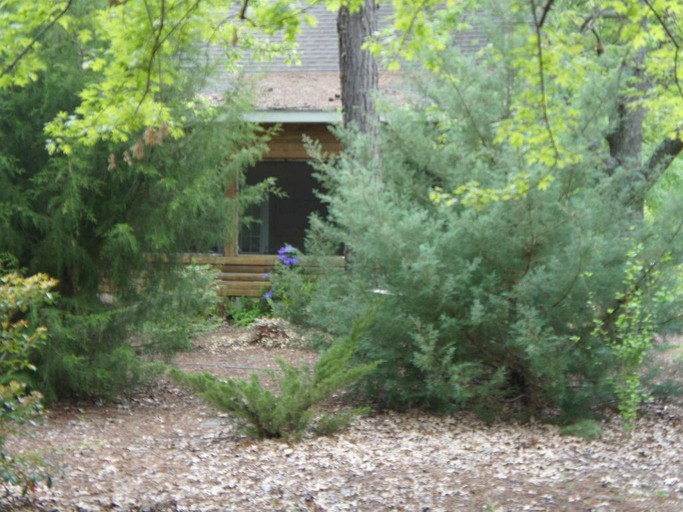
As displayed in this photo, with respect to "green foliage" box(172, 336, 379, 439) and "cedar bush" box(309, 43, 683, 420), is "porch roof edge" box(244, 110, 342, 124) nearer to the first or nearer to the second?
"cedar bush" box(309, 43, 683, 420)

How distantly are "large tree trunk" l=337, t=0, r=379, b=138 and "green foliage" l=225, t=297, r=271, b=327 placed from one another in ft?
15.0

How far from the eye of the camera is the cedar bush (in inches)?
294

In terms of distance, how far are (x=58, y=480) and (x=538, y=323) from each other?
3.62 metres

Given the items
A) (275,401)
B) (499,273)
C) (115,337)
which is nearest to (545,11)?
(499,273)

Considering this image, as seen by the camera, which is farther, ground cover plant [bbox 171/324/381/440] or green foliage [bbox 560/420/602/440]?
green foliage [bbox 560/420/602/440]

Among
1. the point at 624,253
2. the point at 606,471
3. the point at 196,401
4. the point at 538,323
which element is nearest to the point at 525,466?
the point at 606,471

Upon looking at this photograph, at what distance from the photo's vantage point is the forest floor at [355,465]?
18.5 feet

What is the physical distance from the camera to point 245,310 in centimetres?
1454

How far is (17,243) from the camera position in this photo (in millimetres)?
7902

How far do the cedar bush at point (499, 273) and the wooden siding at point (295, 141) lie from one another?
655 centimetres

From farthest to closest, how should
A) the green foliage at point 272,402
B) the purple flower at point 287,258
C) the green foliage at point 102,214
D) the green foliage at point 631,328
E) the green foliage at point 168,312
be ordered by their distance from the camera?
1. the purple flower at point 287,258
2. the green foliage at point 168,312
3. the green foliage at point 102,214
4. the green foliage at point 631,328
5. the green foliage at point 272,402

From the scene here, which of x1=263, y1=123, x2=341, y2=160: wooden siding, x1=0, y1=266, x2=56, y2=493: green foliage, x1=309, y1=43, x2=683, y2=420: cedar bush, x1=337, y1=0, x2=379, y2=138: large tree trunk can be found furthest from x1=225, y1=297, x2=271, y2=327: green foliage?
x1=0, y1=266, x2=56, y2=493: green foliage

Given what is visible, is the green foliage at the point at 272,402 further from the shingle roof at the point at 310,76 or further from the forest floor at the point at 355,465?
the shingle roof at the point at 310,76

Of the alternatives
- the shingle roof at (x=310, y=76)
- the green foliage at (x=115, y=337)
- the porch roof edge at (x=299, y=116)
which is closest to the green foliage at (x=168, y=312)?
the green foliage at (x=115, y=337)
